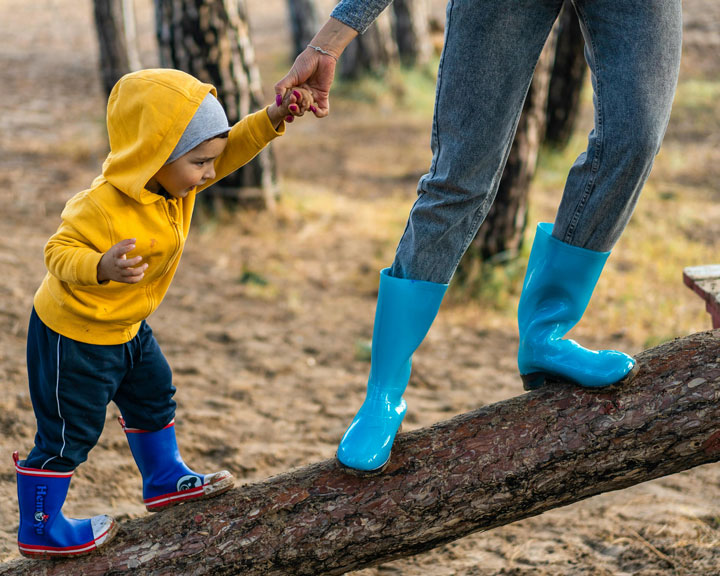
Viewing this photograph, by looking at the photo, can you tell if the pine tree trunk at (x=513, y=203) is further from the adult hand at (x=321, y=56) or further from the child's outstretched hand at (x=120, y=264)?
the child's outstretched hand at (x=120, y=264)

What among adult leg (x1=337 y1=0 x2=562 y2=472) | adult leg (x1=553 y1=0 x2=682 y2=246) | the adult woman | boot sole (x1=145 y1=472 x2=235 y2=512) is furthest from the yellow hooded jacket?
adult leg (x1=553 y1=0 x2=682 y2=246)

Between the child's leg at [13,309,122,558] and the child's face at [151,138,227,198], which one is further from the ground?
the child's face at [151,138,227,198]

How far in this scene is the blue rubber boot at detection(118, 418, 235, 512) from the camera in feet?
7.54

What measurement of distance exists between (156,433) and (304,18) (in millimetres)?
9207

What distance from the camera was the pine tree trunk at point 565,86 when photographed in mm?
7047

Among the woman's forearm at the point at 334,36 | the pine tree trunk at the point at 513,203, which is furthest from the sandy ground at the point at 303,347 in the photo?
the woman's forearm at the point at 334,36

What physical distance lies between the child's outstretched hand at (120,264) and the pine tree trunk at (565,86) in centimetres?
605

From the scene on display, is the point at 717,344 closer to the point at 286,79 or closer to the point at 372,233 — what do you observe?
the point at 286,79

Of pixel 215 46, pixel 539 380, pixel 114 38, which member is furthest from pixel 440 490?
pixel 114 38

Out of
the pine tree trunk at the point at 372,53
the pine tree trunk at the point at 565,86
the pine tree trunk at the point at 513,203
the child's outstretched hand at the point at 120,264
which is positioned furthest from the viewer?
the pine tree trunk at the point at 372,53

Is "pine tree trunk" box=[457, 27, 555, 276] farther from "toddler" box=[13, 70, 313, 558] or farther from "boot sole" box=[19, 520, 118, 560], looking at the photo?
"boot sole" box=[19, 520, 118, 560]

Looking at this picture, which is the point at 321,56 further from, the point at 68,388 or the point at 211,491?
the point at 211,491

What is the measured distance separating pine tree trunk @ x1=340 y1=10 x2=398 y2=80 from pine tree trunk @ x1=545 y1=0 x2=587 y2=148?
3420 mm

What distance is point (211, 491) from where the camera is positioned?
2283 millimetres
